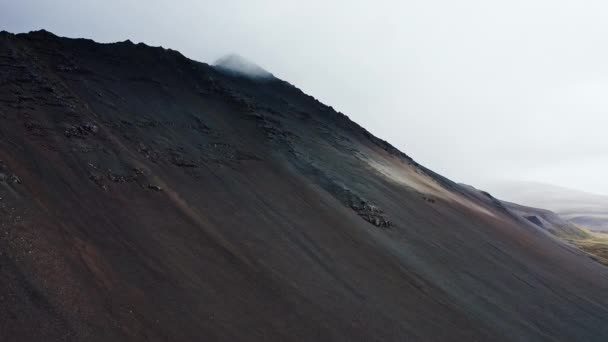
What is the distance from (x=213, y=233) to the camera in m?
12.4

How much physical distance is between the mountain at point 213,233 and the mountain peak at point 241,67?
6.58 m

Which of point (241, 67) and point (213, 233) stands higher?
point (241, 67)

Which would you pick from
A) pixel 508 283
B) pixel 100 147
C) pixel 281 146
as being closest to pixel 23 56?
pixel 100 147

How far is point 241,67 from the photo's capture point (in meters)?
32.9

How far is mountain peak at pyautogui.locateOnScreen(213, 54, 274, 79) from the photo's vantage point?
1244 inches

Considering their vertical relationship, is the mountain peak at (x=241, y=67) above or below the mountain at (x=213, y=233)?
above

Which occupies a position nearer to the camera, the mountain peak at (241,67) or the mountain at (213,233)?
the mountain at (213,233)

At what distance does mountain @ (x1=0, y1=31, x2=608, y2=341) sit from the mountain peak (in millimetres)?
6585

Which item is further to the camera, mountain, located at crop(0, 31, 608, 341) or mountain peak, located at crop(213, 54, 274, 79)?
mountain peak, located at crop(213, 54, 274, 79)

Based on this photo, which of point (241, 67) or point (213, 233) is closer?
point (213, 233)

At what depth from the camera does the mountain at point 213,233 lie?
8.73m

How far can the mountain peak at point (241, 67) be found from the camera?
31594mm

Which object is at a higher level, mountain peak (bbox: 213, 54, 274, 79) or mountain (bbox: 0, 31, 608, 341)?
mountain peak (bbox: 213, 54, 274, 79)

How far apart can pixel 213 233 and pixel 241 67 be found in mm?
22747
